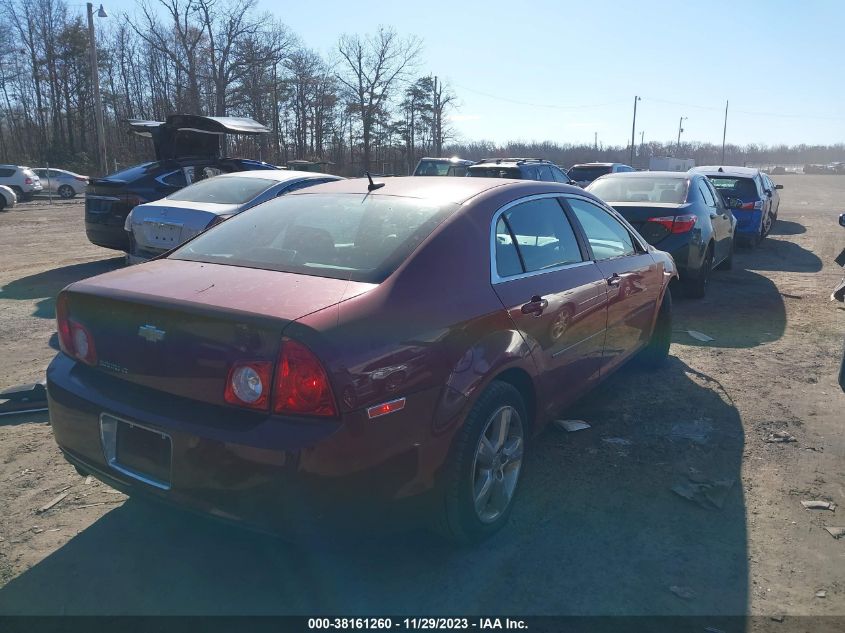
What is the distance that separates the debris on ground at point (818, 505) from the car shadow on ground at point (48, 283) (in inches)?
272

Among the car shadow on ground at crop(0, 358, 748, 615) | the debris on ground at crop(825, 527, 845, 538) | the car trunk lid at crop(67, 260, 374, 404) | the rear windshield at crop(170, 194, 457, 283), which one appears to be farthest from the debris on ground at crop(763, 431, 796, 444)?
the car trunk lid at crop(67, 260, 374, 404)

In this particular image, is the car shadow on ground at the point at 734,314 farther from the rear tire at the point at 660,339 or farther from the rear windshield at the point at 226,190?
the rear windshield at the point at 226,190

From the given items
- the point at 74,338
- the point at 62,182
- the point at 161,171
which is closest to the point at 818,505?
the point at 74,338

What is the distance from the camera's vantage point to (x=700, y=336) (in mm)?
6766

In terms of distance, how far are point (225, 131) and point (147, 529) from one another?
8.60 meters

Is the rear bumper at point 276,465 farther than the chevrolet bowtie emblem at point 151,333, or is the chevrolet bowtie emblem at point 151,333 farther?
the chevrolet bowtie emblem at point 151,333

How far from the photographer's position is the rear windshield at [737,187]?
513 inches

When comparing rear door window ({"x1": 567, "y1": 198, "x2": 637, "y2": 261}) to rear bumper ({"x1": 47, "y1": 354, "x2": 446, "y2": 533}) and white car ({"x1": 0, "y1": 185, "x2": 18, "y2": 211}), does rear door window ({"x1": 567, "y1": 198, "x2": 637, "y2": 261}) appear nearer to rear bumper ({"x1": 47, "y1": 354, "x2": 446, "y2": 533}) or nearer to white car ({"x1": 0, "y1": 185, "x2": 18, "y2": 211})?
rear bumper ({"x1": 47, "y1": 354, "x2": 446, "y2": 533})

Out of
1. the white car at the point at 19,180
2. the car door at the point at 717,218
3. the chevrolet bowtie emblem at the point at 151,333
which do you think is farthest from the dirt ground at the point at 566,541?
Result: the white car at the point at 19,180

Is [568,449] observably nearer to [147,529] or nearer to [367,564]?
[367,564]

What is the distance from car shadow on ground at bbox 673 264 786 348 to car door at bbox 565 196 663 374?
1881 millimetres

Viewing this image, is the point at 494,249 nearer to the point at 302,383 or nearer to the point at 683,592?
the point at 302,383

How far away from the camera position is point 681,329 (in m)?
7.05

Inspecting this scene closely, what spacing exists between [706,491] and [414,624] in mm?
1935
